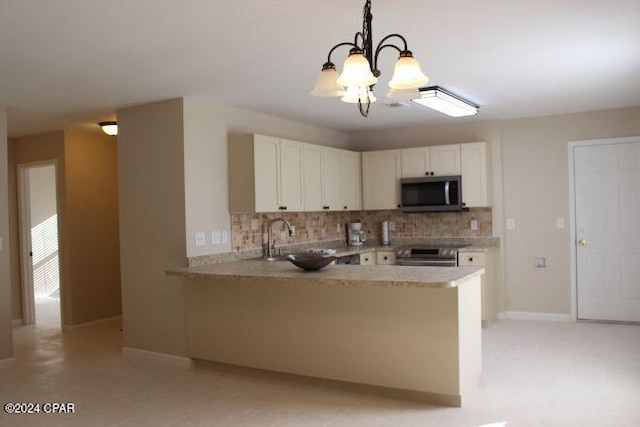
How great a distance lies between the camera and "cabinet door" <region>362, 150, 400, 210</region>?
6.68 metres

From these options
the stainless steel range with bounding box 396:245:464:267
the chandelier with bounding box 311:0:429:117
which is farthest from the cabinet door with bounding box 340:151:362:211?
the chandelier with bounding box 311:0:429:117

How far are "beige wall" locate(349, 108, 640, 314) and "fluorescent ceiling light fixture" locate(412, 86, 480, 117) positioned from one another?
3.45 feet

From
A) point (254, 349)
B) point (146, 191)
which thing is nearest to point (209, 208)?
point (146, 191)

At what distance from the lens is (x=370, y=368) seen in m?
3.80

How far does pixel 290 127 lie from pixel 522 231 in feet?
9.47

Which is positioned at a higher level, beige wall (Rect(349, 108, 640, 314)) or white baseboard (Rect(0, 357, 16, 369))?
beige wall (Rect(349, 108, 640, 314))

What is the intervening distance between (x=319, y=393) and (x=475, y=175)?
133 inches

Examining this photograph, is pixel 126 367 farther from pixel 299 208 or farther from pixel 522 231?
pixel 522 231


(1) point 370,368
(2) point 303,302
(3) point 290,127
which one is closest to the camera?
(1) point 370,368

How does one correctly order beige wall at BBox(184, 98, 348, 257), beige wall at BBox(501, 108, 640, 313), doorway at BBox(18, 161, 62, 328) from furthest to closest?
doorway at BBox(18, 161, 62, 328)
beige wall at BBox(501, 108, 640, 313)
beige wall at BBox(184, 98, 348, 257)

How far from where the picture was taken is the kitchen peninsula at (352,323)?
3531mm

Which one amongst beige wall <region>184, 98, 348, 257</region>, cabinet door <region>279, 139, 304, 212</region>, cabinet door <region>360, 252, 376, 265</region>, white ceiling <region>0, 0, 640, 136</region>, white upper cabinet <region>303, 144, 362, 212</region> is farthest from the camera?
cabinet door <region>360, 252, 376, 265</region>

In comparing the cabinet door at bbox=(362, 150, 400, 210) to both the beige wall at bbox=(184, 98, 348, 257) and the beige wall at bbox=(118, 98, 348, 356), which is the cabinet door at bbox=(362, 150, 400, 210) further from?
the beige wall at bbox=(118, 98, 348, 356)

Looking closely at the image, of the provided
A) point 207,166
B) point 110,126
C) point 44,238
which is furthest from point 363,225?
point 44,238
